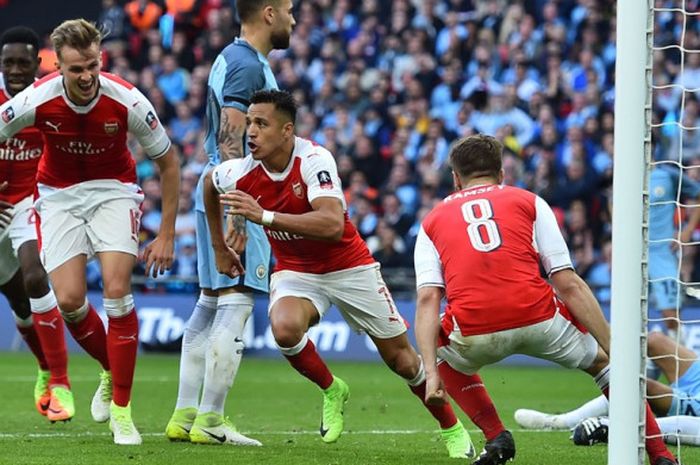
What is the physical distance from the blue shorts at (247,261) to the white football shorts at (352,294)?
29 centimetres

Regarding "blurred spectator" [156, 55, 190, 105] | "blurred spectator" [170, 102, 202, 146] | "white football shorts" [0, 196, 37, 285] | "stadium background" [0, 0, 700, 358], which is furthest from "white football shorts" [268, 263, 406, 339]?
"blurred spectator" [156, 55, 190, 105]

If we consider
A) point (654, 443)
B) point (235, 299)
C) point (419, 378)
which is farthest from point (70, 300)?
point (654, 443)

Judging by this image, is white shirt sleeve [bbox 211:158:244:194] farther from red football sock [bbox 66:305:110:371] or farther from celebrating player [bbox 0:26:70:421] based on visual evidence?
celebrating player [bbox 0:26:70:421]

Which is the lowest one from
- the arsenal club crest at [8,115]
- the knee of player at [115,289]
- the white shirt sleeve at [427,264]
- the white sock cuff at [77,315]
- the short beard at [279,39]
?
the white sock cuff at [77,315]

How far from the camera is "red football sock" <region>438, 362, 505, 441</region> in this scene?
6855 mm

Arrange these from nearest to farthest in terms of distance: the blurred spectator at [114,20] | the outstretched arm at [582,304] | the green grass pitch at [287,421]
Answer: the outstretched arm at [582,304] → the green grass pitch at [287,421] → the blurred spectator at [114,20]

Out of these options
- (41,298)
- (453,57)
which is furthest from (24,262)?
(453,57)

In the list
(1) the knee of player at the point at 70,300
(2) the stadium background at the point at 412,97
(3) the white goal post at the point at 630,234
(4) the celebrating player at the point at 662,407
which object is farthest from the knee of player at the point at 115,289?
(2) the stadium background at the point at 412,97

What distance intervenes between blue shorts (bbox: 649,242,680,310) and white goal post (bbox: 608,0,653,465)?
644 cm

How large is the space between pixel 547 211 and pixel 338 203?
48.9 inches

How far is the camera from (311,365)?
759 centimetres

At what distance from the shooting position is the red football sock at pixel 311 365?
754 cm

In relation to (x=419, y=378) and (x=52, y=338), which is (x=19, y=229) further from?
(x=419, y=378)

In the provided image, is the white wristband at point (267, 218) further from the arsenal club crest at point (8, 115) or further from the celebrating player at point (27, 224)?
the celebrating player at point (27, 224)
